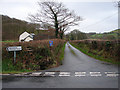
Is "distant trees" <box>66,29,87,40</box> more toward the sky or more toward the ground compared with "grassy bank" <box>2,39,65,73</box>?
more toward the sky

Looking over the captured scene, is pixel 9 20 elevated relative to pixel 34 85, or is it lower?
elevated

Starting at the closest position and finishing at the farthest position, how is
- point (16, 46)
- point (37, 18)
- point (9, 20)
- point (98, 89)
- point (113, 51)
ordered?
point (98, 89)
point (16, 46)
point (113, 51)
point (37, 18)
point (9, 20)

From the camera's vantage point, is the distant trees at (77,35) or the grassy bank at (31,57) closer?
the grassy bank at (31,57)

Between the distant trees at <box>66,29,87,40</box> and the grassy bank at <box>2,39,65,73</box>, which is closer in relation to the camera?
the grassy bank at <box>2,39,65,73</box>

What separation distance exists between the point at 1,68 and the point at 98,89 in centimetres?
581

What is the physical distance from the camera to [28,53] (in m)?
7.74

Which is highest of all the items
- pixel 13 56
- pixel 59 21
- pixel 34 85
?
pixel 59 21

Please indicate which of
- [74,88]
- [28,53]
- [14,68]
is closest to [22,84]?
[74,88]

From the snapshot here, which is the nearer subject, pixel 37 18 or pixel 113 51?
pixel 113 51

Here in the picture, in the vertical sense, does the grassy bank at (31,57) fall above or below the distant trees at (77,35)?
below

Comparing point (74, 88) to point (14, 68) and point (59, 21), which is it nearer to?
point (14, 68)

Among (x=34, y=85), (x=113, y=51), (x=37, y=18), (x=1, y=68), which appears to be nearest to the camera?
(x=34, y=85)

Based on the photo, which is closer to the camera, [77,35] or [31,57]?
[31,57]

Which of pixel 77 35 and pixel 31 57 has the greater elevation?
pixel 77 35
